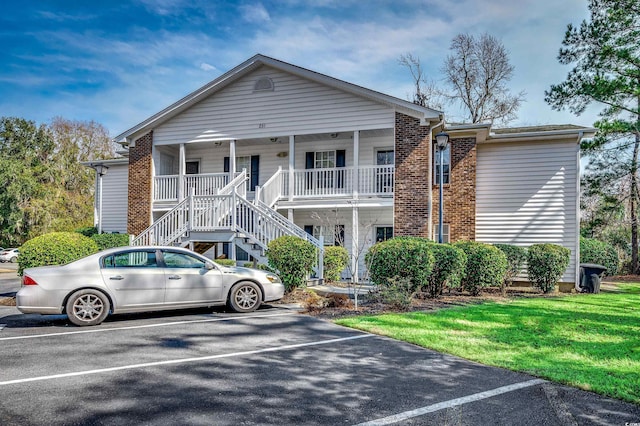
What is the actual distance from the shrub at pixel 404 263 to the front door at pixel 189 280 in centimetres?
384

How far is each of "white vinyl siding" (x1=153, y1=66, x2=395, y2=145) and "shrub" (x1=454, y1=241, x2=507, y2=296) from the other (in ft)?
19.1

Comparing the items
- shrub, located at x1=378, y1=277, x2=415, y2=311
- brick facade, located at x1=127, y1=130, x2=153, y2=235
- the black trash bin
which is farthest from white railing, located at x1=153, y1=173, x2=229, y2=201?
the black trash bin

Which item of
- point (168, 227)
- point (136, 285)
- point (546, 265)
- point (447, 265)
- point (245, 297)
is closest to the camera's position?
point (136, 285)

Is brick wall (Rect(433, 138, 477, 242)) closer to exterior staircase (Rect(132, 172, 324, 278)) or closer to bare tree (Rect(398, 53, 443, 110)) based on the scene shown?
exterior staircase (Rect(132, 172, 324, 278))

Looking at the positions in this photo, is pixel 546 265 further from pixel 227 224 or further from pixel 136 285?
pixel 136 285

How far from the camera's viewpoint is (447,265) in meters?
10.9

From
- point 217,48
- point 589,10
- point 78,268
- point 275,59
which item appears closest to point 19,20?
point 217,48

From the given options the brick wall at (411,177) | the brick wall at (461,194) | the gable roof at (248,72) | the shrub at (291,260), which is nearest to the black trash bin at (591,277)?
the brick wall at (461,194)

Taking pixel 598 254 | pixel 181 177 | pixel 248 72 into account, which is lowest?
pixel 598 254

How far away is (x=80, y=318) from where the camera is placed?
7.79 meters

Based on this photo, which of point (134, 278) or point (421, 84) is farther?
point (421, 84)

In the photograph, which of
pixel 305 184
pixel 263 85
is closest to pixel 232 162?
pixel 305 184

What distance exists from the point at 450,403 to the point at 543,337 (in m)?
3.86

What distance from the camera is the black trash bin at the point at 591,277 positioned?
47.9 ft
